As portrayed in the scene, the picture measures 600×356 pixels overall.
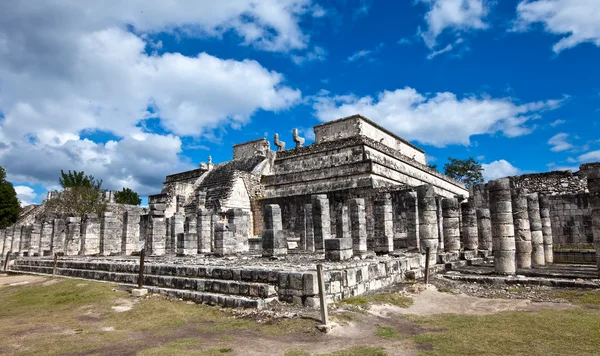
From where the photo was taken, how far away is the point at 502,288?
852 centimetres

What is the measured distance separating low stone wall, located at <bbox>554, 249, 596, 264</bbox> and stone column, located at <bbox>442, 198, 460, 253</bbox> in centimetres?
364

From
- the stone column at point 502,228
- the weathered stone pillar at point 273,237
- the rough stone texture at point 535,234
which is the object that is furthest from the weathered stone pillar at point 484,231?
the weathered stone pillar at point 273,237

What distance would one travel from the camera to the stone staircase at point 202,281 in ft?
22.5

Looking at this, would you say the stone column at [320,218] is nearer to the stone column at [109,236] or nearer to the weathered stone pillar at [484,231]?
the weathered stone pillar at [484,231]

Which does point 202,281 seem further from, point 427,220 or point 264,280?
Result: point 427,220

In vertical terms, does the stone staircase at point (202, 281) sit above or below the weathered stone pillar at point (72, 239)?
below

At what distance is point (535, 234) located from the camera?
12.4 m

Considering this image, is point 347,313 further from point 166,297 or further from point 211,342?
point 166,297

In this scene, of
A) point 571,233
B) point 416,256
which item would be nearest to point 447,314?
point 416,256

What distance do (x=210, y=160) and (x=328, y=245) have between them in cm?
2155

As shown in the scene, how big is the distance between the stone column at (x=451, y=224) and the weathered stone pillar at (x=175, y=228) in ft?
33.6

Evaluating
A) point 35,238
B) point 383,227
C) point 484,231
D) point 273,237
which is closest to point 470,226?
point 484,231

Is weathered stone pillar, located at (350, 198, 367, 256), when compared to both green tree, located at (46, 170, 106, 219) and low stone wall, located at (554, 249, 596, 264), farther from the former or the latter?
green tree, located at (46, 170, 106, 219)

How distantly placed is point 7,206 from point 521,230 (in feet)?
124
